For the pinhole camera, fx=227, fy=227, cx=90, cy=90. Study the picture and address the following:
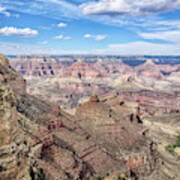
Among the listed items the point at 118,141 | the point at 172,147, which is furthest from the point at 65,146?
the point at 172,147

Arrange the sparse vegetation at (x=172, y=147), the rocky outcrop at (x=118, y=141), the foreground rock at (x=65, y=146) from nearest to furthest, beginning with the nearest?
the foreground rock at (x=65, y=146)
the rocky outcrop at (x=118, y=141)
the sparse vegetation at (x=172, y=147)

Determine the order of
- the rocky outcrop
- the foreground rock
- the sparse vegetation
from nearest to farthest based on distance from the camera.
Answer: the foreground rock, the rocky outcrop, the sparse vegetation

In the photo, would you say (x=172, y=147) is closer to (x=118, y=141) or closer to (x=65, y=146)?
(x=118, y=141)

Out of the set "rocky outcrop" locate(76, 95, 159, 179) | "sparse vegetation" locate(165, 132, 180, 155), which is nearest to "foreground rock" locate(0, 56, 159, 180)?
"rocky outcrop" locate(76, 95, 159, 179)

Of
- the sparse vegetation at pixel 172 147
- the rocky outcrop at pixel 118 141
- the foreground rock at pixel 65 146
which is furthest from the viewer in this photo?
the sparse vegetation at pixel 172 147

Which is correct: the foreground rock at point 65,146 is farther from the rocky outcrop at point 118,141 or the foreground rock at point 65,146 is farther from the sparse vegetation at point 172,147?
the sparse vegetation at point 172,147

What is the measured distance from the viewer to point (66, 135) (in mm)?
56812

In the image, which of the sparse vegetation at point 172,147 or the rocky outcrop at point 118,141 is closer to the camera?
the rocky outcrop at point 118,141

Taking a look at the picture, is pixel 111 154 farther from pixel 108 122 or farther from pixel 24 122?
pixel 24 122

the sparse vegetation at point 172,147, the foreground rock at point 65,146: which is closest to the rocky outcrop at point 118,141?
the foreground rock at point 65,146

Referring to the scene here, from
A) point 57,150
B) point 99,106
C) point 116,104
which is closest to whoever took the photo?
point 57,150

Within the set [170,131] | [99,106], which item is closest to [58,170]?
[99,106]

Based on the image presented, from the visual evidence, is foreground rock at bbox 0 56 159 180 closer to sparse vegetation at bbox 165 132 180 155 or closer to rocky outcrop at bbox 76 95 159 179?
rocky outcrop at bbox 76 95 159 179

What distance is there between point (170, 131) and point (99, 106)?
7248 cm
